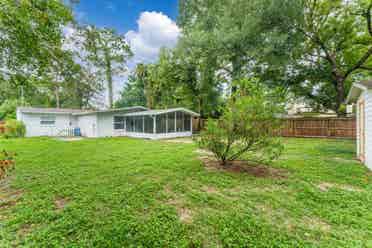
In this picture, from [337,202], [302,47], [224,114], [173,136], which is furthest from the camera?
[173,136]

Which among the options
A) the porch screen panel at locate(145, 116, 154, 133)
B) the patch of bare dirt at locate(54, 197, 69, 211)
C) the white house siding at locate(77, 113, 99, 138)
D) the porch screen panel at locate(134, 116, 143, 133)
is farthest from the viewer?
the white house siding at locate(77, 113, 99, 138)

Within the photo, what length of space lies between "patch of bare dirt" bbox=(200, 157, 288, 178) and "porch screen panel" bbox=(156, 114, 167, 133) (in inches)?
293

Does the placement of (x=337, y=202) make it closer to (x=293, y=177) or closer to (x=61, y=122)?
(x=293, y=177)

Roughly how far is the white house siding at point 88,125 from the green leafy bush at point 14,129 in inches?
153

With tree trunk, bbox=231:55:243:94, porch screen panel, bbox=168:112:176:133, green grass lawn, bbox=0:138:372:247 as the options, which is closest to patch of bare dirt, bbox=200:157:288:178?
green grass lawn, bbox=0:138:372:247

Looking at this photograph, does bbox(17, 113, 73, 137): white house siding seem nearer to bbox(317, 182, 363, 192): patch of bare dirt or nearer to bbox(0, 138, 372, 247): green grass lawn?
bbox(0, 138, 372, 247): green grass lawn

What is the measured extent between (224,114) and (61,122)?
16.6 m

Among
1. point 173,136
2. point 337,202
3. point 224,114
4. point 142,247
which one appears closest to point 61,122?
point 173,136

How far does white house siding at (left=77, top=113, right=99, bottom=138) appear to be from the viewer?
13.9m

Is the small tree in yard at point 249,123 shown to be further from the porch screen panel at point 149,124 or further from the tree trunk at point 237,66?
the tree trunk at point 237,66

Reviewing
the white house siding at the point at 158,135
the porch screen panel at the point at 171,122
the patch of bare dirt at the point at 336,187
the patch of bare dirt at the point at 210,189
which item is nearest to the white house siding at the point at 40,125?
the white house siding at the point at 158,135

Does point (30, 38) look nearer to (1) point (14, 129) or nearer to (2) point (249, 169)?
(2) point (249, 169)

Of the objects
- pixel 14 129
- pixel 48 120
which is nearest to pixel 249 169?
pixel 14 129

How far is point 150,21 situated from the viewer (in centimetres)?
1207
